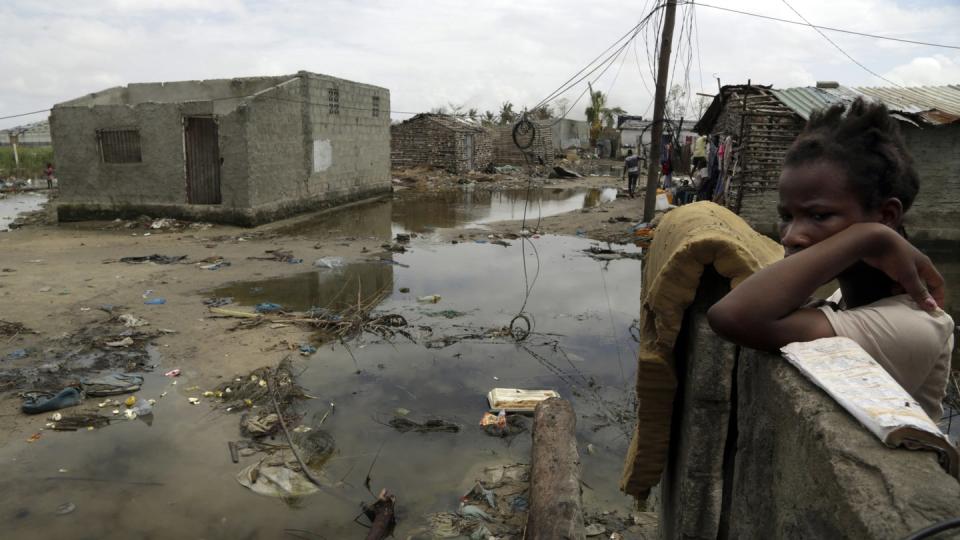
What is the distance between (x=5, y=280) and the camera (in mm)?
8008

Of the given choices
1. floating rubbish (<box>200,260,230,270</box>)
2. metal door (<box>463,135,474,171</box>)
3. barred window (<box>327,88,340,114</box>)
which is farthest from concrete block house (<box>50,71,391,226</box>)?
metal door (<box>463,135,474,171</box>)

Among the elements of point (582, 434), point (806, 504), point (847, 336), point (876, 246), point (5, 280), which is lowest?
point (582, 434)

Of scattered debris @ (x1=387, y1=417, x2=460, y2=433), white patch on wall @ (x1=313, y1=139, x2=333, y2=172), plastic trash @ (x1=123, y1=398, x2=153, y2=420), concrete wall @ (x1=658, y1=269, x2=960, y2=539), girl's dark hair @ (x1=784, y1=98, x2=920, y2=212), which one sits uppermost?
white patch on wall @ (x1=313, y1=139, x2=333, y2=172)

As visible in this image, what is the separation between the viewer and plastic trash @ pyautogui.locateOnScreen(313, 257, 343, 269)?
31.3 ft

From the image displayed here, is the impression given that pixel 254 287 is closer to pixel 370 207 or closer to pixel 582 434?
pixel 582 434

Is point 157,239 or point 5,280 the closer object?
point 5,280

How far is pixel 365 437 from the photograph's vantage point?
438 cm

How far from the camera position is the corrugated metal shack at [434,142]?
2805 cm

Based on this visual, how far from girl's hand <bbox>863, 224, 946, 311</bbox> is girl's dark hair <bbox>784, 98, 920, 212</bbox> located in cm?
11

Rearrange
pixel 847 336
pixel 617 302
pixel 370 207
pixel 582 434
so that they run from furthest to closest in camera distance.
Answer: pixel 370 207
pixel 617 302
pixel 582 434
pixel 847 336

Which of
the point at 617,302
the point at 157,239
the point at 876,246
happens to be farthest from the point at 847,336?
the point at 157,239

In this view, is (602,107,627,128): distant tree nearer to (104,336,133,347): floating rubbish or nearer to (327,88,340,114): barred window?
(327,88,340,114): barred window

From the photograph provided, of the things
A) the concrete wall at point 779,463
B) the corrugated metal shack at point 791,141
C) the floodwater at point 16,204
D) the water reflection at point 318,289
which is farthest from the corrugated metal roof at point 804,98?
the floodwater at point 16,204

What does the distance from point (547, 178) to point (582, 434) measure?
25763mm
